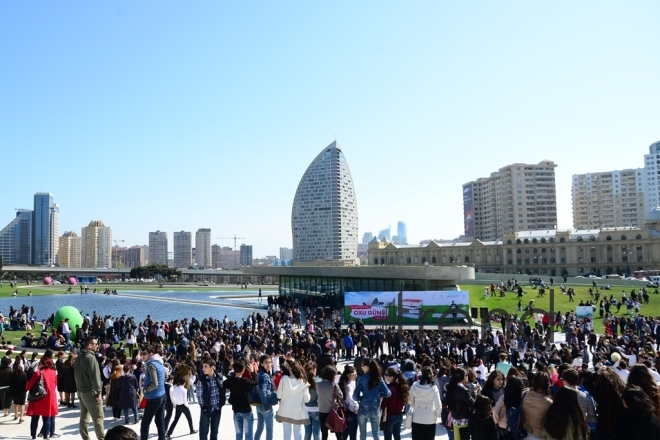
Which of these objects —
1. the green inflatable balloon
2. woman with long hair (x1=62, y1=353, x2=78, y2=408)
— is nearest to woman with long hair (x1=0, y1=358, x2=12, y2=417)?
woman with long hair (x1=62, y1=353, x2=78, y2=408)

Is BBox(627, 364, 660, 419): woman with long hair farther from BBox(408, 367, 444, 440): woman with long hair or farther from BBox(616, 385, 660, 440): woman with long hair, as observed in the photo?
BBox(408, 367, 444, 440): woman with long hair

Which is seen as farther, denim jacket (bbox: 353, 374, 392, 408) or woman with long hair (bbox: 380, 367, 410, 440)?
woman with long hair (bbox: 380, 367, 410, 440)

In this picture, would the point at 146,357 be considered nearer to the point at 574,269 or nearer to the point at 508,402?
the point at 508,402

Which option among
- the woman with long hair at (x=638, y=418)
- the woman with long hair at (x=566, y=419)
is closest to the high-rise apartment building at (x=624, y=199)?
the woman with long hair at (x=638, y=418)

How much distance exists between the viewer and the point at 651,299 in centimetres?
4291

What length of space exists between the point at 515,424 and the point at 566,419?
1064mm

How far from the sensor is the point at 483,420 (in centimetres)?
748

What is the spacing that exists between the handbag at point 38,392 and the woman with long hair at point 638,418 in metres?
9.69

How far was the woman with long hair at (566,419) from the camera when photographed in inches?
234

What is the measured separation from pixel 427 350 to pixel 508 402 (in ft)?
37.1

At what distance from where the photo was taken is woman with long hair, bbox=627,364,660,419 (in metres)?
6.30

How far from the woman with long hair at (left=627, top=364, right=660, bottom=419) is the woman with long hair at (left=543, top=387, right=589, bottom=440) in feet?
3.13

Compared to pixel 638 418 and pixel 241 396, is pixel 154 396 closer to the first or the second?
pixel 241 396

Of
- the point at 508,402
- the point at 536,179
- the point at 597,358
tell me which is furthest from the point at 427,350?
the point at 536,179
